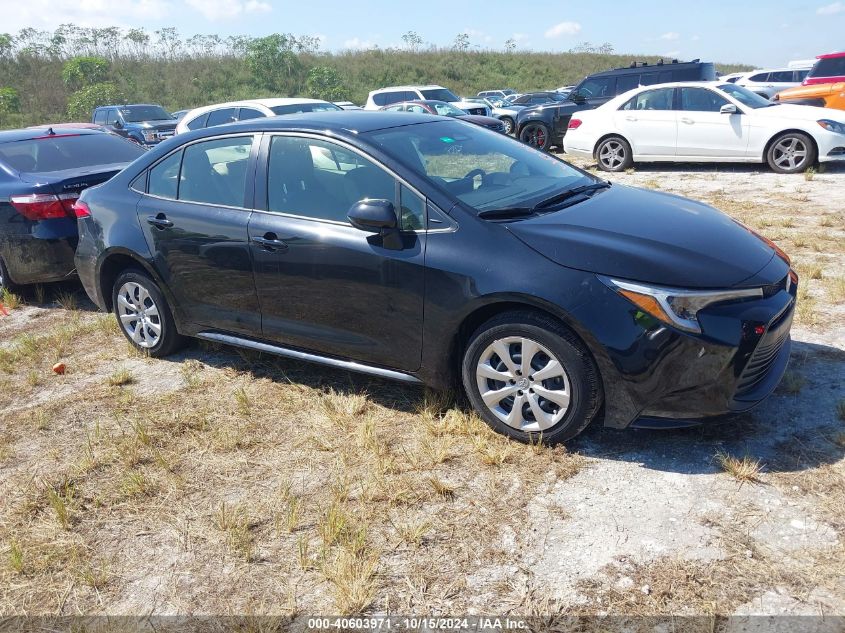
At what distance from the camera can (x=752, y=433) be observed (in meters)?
3.66

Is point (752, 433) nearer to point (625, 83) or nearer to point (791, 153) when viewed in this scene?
point (791, 153)

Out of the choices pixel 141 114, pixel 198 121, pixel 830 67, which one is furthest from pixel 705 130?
pixel 141 114

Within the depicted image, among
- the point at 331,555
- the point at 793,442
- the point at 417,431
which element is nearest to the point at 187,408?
the point at 417,431

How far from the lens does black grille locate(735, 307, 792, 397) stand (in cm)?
336

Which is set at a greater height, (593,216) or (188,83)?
(188,83)

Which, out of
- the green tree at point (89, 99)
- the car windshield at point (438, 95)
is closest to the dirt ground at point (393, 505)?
the car windshield at point (438, 95)

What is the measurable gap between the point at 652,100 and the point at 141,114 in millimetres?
15927

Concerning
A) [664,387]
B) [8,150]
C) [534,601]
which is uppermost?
[8,150]

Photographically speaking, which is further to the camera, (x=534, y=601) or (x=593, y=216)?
(x=593, y=216)

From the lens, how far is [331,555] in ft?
9.77

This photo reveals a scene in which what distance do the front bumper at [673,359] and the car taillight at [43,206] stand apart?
16.7ft

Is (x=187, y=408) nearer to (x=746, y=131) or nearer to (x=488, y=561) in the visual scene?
(x=488, y=561)

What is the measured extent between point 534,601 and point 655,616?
42 centimetres

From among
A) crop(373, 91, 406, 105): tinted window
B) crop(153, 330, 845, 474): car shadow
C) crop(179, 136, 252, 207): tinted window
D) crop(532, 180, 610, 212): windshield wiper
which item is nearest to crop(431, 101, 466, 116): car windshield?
crop(373, 91, 406, 105): tinted window
